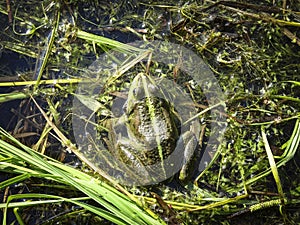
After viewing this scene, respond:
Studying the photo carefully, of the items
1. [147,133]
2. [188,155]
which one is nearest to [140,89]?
[147,133]

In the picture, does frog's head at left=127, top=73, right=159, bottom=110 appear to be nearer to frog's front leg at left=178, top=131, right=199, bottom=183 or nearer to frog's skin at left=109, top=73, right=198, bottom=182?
frog's skin at left=109, top=73, right=198, bottom=182

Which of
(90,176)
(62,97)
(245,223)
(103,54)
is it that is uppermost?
(103,54)

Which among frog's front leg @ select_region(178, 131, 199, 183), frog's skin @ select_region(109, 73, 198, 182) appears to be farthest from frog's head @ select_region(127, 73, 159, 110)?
frog's front leg @ select_region(178, 131, 199, 183)

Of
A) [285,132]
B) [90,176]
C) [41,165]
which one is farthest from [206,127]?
[41,165]

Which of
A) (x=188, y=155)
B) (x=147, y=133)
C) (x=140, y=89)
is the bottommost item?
(x=188, y=155)

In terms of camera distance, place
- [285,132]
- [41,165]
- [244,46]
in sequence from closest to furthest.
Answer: [41,165], [285,132], [244,46]

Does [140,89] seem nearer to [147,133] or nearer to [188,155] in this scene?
[147,133]

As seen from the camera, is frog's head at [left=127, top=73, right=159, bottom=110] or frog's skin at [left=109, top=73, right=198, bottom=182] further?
frog's head at [left=127, top=73, right=159, bottom=110]

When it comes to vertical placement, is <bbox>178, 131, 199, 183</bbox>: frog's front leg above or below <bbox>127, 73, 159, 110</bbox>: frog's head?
below

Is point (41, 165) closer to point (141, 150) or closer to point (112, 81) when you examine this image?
point (141, 150)
